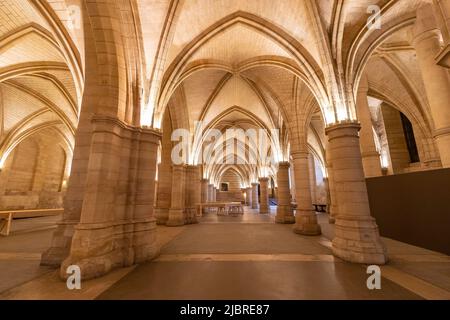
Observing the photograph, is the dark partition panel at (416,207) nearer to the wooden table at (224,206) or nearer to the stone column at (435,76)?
the stone column at (435,76)

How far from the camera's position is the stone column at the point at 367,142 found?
812cm

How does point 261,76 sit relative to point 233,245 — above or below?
above

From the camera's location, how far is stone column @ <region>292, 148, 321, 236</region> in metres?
7.86

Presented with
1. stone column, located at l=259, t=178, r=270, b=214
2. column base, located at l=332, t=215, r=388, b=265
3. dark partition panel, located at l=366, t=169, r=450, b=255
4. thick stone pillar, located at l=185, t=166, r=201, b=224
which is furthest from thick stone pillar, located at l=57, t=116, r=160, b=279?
stone column, located at l=259, t=178, r=270, b=214

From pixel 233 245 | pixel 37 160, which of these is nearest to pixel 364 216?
pixel 233 245

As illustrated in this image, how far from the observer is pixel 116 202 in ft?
14.5

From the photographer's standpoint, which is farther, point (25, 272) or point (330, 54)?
point (330, 54)

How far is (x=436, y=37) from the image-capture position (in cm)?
605

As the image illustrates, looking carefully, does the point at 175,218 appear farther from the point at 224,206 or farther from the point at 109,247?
the point at 224,206

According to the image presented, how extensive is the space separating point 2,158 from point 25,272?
1557 centimetres

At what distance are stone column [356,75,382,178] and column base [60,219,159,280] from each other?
31.1 ft

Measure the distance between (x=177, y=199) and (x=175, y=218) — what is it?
1075 millimetres

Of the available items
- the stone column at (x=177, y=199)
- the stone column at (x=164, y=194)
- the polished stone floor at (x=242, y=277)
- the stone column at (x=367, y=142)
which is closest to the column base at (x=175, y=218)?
the stone column at (x=177, y=199)
